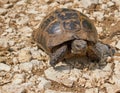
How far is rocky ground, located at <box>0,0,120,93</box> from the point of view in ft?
14.0

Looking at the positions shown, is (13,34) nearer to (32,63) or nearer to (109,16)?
(32,63)

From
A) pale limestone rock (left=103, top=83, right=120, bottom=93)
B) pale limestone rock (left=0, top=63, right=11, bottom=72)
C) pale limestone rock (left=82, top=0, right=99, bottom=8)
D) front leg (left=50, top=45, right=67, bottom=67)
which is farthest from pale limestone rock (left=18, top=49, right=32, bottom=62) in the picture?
pale limestone rock (left=82, top=0, right=99, bottom=8)

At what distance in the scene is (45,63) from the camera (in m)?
4.68

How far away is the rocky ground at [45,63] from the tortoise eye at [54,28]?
16.2 inches

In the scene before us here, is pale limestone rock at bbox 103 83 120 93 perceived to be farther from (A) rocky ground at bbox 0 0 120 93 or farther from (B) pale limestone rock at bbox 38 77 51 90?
(B) pale limestone rock at bbox 38 77 51 90

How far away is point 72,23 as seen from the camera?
4461 millimetres

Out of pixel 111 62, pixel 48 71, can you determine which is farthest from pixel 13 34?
pixel 111 62

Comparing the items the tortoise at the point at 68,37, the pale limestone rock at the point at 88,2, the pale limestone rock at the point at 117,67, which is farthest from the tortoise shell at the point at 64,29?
the pale limestone rock at the point at 88,2

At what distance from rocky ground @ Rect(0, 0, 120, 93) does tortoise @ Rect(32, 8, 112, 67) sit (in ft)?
0.54

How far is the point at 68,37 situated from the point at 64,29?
0.44 feet

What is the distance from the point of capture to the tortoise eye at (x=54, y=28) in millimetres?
4477

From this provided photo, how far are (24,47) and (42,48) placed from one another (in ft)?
1.01

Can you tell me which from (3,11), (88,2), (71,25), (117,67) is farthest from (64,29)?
(3,11)

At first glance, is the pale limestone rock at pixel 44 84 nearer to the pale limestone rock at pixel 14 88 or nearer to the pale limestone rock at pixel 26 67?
the pale limestone rock at pixel 14 88
